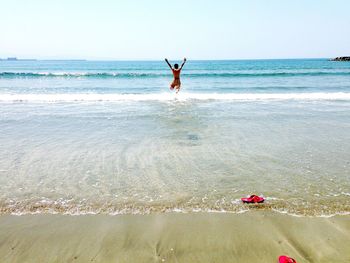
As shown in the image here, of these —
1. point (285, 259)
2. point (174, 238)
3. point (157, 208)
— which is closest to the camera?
point (285, 259)

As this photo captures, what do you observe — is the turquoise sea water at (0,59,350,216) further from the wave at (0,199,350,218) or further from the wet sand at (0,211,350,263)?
the wet sand at (0,211,350,263)

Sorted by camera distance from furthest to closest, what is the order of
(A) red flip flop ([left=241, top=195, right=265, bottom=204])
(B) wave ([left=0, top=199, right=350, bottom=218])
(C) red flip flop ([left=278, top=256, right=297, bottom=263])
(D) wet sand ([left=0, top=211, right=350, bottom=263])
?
(A) red flip flop ([left=241, top=195, right=265, bottom=204]) → (B) wave ([left=0, top=199, right=350, bottom=218]) → (D) wet sand ([left=0, top=211, right=350, bottom=263]) → (C) red flip flop ([left=278, top=256, right=297, bottom=263])

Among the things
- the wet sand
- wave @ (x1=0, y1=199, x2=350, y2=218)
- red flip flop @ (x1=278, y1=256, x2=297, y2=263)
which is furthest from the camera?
wave @ (x1=0, y1=199, x2=350, y2=218)

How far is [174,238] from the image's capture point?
3.91 m

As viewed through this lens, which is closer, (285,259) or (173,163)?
(285,259)

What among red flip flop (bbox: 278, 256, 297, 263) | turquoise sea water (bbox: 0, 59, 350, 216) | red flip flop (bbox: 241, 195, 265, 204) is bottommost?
turquoise sea water (bbox: 0, 59, 350, 216)

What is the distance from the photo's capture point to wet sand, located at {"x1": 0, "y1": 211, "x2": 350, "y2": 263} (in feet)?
11.8

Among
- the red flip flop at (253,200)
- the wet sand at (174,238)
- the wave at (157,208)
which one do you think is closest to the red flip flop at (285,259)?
the wet sand at (174,238)

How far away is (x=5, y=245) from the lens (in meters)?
3.82

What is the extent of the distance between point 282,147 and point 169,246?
Result: 4747mm

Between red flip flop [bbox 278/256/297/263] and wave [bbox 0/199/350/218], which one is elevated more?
red flip flop [bbox 278/256/297/263]

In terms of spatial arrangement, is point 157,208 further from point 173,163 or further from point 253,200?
point 173,163

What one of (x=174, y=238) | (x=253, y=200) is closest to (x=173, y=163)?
(x=253, y=200)

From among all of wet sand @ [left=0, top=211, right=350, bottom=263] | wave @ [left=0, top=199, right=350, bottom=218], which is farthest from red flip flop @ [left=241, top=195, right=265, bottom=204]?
wet sand @ [left=0, top=211, right=350, bottom=263]
